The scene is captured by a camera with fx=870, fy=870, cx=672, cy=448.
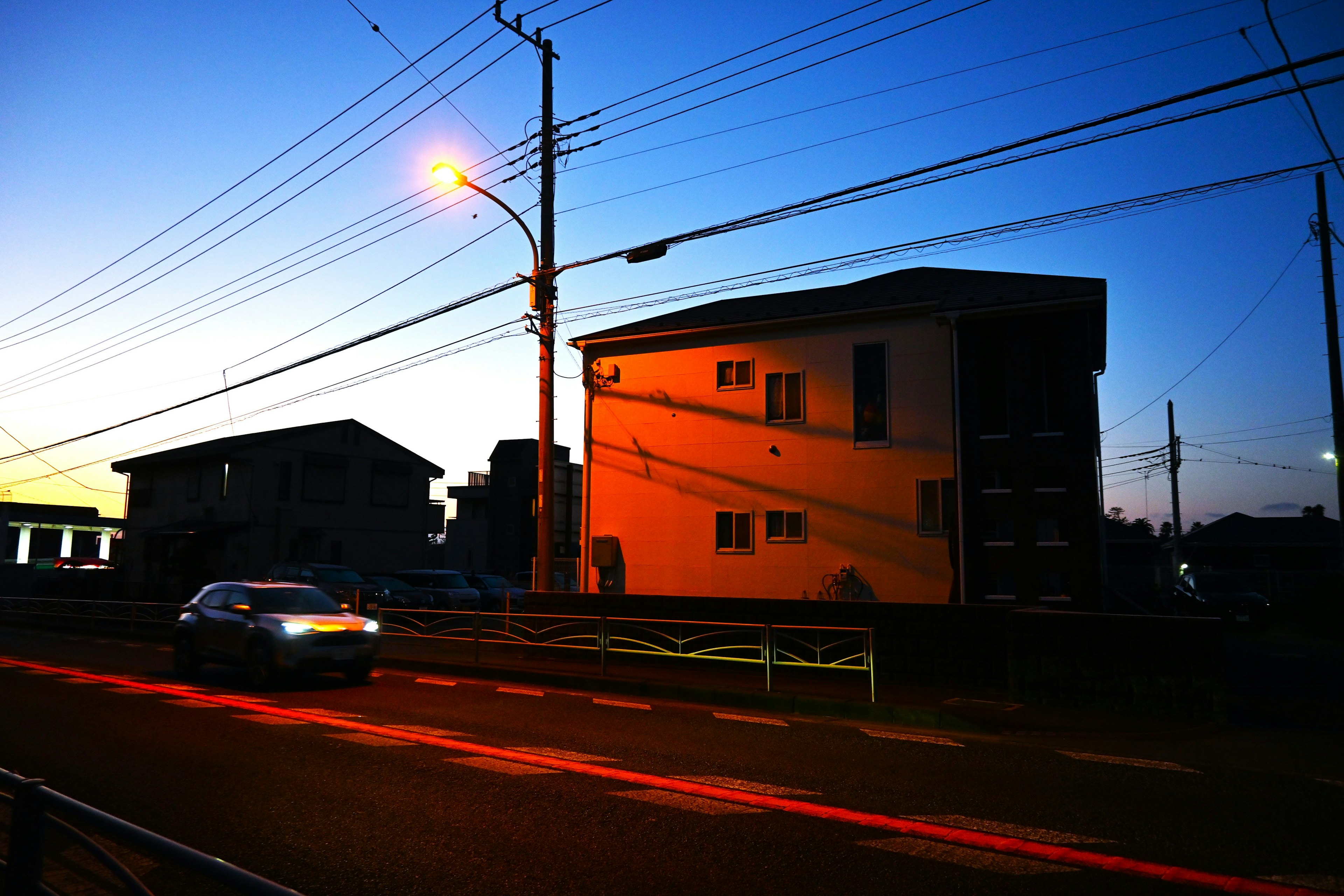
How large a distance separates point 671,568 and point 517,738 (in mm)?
11833

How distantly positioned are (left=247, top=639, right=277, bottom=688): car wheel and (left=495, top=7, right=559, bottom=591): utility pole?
5003mm

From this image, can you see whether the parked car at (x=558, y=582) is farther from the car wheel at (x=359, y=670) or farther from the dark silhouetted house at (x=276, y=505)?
the car wheel at (x=359, y=670)

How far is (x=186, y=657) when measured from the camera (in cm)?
1447

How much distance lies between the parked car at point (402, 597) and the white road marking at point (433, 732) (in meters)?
15.7

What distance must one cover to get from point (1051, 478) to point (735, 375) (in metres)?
7.47

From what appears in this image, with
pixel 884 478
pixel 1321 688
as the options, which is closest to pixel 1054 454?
pixel 884 478

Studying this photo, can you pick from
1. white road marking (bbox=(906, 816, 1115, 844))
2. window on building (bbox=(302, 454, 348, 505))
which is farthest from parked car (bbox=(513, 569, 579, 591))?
white road marking (bbox=(906, 816, 1115, 844))

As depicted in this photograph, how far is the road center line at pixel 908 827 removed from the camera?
488 cm

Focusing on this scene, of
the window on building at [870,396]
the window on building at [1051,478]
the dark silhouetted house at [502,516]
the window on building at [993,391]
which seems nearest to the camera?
the window on building at [1051,478]

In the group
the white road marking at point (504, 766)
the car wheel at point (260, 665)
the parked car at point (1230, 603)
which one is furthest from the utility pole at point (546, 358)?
the parked car at point (1230, 603)

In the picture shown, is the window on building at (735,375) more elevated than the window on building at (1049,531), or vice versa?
the window on building at (735,375)

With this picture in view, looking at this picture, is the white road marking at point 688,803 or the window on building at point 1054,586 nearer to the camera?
the white road marking at point 688,803

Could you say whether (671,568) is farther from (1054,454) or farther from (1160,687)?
(1160,687)

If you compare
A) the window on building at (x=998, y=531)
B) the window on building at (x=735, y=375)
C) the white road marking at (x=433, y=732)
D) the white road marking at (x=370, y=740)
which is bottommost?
the white road marking at (x=433, y=732)
